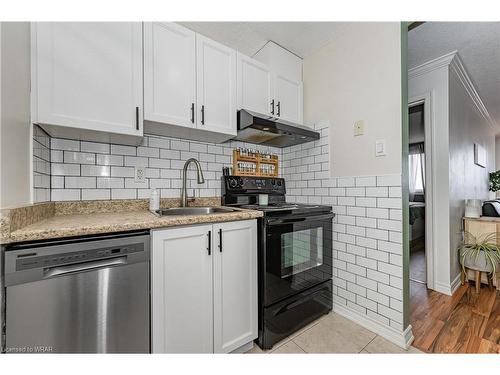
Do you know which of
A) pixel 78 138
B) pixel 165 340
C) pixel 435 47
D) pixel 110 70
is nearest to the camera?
pixel 165 340

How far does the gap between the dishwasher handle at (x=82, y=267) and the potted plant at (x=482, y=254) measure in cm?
316

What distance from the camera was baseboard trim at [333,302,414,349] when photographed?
1447mm

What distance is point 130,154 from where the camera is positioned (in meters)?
1.61

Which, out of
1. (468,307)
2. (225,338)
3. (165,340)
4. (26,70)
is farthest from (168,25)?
(468,307)

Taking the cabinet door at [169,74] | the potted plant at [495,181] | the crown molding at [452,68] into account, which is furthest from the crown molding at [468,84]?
the cabinet door at [169,74]

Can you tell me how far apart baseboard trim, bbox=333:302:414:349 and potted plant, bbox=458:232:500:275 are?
1.40 meters

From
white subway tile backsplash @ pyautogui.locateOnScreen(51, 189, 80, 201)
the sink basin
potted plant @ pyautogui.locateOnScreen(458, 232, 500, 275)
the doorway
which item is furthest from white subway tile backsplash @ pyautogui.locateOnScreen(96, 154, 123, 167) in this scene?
potted plant @ pyautogui.locateOnScreen(458, 232, 500, 275)

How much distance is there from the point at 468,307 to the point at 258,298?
Result: 1.97 meters

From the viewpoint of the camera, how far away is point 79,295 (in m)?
0.89

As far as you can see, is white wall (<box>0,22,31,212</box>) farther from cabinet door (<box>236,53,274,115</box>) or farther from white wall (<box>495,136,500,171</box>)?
white wall (<box>495,136,500,171</box>)

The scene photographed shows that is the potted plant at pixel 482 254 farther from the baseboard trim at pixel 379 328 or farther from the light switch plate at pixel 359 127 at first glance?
the light switch plate at pixel 359 127
